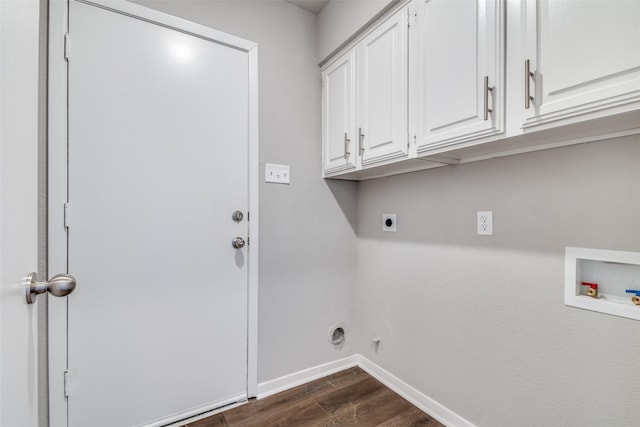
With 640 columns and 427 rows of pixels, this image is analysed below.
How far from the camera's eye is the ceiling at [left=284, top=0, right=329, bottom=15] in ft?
6.11

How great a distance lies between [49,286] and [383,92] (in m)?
1.51

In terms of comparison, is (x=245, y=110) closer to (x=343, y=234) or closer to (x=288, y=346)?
(x=343, y=234)

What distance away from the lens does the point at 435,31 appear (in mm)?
1236

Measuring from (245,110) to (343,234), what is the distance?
3.49 feet

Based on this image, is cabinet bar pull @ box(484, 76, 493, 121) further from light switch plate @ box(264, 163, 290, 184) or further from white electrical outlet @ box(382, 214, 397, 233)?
light switch plate @ box(264, 163, 290, 184)

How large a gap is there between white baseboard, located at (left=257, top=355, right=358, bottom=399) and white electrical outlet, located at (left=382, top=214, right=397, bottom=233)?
102 centimetres

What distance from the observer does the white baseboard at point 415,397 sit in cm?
148

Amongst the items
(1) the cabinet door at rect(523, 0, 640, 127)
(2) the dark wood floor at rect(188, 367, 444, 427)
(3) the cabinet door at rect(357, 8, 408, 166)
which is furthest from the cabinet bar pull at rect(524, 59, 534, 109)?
(2) the dark wood floor at rect(188, 367, 444, 427)

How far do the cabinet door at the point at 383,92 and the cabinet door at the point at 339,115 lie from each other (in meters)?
0.08

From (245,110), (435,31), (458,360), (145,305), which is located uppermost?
(435,31)

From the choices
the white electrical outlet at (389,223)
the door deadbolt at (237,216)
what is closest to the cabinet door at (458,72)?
the white electrical outlet at (389,223)

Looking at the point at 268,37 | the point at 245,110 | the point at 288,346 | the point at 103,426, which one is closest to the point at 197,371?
the point at 103,426

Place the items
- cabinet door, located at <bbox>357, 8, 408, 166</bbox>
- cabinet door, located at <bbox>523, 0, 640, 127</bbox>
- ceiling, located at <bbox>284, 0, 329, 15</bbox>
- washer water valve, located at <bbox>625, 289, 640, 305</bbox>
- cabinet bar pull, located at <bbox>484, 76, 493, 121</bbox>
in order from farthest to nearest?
1. ceiling, located at <bbox>284, 0, 329, 15</bbox>
2. cabinet door, located at <bbox>357, 8, 408, 166</bbox>
3. cabinet bar pull, located at <bbox>484, 76, 493, 121</bbox>
4. washer water valve, located at <bbox>625, 289, 640, 305</bbox>
5. cabinet door, located at <bbox>523, 0, 640, 127</bbox>

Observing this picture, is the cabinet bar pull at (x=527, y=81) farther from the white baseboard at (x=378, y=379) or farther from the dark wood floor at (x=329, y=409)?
the dark wood floor at (x=329, y=409)
